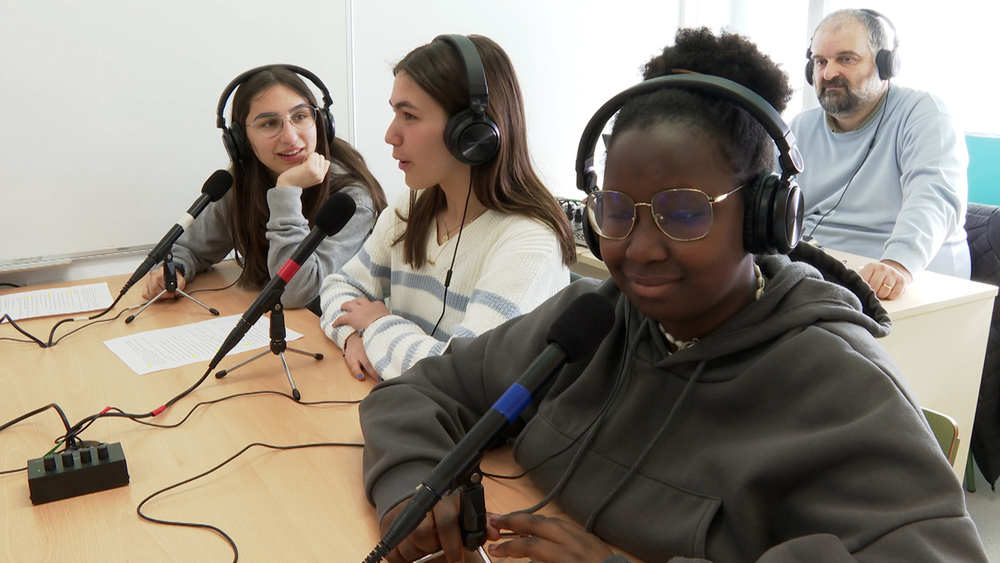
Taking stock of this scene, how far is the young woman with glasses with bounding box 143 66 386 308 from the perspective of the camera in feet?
6.13

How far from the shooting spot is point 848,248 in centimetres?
249

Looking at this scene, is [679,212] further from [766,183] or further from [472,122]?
[472,122]

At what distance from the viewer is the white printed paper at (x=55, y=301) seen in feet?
5.84

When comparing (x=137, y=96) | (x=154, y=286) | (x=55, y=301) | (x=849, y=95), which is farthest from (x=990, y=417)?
(x=137, y=96)

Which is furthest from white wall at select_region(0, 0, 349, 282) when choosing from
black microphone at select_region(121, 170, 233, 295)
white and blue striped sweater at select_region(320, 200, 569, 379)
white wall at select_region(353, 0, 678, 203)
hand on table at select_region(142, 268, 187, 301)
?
white and blue striped sweater at select_region(320, 200, 569, 379)

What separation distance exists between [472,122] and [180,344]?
0.79 meters

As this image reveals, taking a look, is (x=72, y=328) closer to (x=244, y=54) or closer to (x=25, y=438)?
(x=25, y=438)

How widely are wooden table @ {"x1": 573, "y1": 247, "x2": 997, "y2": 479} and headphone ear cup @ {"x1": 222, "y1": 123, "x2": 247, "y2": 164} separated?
1691 mm

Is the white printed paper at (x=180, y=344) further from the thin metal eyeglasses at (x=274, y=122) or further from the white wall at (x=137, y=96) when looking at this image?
the white wall at (x=137, y=96)

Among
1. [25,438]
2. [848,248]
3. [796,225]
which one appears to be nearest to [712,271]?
[796,225]

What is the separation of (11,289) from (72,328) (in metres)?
0.67

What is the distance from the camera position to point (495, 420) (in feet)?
2.21

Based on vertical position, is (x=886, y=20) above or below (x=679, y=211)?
above

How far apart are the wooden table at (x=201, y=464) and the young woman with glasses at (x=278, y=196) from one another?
393 millimetres
